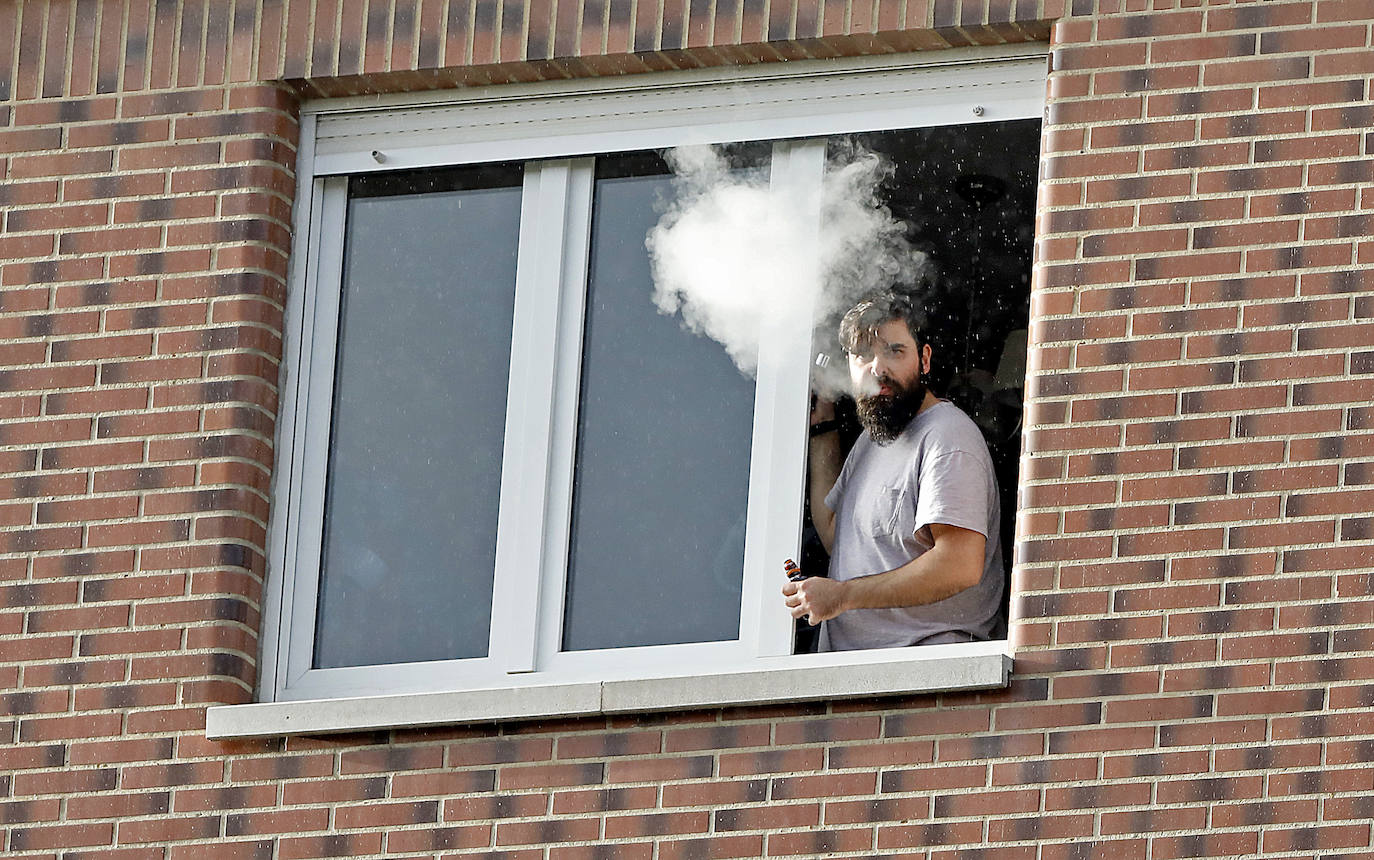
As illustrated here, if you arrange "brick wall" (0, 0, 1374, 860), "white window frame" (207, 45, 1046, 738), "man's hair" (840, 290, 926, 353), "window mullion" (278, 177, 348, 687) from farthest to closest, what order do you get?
"window mullion" (278, 177, 348, 687)
"man's hair" (840, 290, 926, 353)
"white window frame" (207, 45, 1046, 738)
"brick wall" (0, 0, 1374, 860)

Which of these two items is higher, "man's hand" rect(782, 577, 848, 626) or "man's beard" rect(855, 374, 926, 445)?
"man's beard" rect(855, 374, 926, 445)

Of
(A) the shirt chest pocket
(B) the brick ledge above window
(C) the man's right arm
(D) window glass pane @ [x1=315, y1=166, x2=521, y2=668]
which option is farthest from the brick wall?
(C) the man's right arm

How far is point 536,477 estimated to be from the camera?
823 cm

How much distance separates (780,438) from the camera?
812 cm

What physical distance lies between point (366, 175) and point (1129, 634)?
2.80 m

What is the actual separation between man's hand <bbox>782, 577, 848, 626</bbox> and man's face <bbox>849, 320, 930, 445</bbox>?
1.60 feet

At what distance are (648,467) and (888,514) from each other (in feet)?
2.35

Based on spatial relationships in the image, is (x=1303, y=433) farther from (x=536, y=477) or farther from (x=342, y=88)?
(x=342, y=88)

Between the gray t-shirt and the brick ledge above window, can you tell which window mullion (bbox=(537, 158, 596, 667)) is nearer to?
the brick ledge above window

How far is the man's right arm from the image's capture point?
809 centimetres

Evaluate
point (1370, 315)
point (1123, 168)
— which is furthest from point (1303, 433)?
point (1123, 168)

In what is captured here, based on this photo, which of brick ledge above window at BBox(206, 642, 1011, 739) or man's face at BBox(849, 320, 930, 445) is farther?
man's face at BBox(849, 320, 930, 445)

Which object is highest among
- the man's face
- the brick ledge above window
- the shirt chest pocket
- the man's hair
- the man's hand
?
the man's hair

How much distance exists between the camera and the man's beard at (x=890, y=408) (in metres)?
8.16
